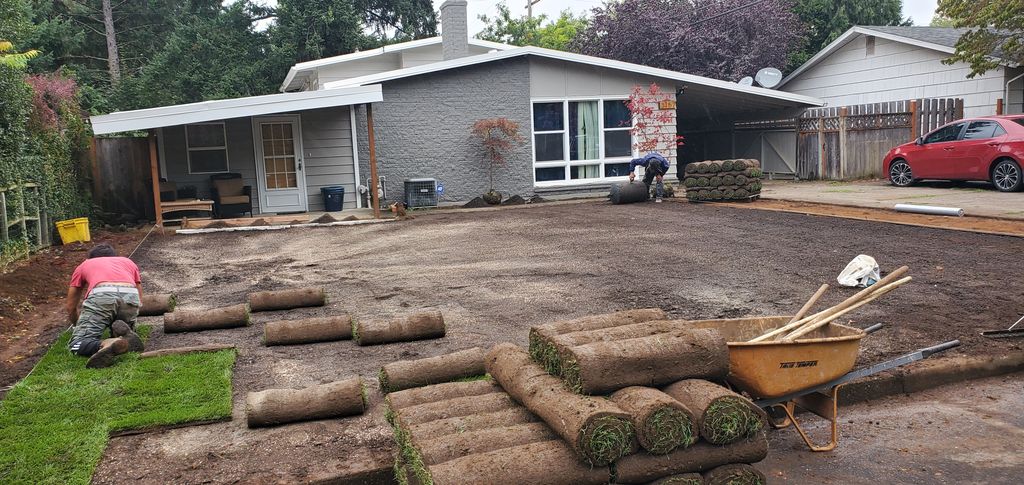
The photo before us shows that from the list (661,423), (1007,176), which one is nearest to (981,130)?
(1007,176)

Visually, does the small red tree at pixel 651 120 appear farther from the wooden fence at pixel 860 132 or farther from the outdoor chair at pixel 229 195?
the outdoor chair at pixel 229 195

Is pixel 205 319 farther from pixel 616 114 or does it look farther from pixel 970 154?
pixel 970 154

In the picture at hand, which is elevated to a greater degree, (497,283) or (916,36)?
(916,36)

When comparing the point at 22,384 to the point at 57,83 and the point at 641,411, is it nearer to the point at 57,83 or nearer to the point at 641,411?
the point at 641,411

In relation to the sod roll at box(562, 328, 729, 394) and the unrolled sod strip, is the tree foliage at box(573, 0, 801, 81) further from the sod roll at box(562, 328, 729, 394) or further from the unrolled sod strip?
the sod roll at box(562, 328, 729, 394)

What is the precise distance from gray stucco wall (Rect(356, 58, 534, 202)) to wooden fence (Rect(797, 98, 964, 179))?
8518 mm

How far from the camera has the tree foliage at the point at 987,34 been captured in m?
17.4

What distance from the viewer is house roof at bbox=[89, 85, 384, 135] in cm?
1534

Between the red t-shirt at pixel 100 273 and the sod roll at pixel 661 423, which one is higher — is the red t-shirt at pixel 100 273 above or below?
above

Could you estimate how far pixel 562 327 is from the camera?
16.1ft

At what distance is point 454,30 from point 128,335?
16002mm

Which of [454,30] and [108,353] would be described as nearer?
[108,353]

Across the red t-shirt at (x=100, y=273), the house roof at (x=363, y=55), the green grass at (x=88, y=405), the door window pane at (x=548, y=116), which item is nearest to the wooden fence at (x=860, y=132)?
the door window pane at (x=548, y=116)

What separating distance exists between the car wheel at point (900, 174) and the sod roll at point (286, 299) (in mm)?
15186
